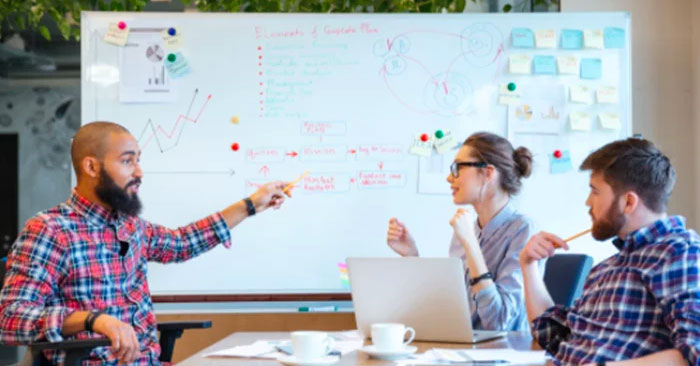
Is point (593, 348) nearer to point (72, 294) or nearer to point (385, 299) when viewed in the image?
point (385, 299)

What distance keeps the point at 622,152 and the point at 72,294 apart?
146 cm

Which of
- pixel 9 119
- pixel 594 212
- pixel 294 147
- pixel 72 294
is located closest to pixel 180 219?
pixel 294 147

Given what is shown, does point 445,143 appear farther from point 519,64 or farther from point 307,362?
point 307,362

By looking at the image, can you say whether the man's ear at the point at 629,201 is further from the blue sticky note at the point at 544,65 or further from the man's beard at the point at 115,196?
the blue sticky note at the point at 544,65

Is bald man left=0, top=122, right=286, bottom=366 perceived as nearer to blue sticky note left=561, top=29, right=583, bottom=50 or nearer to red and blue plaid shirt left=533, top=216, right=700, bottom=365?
red and blue plaid shirt left=533, top=216, right=700, bottom=365

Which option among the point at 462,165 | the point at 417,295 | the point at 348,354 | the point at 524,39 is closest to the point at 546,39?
the point at 524,39

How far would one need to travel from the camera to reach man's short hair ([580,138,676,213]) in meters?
1.77

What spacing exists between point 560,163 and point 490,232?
1.07 metres

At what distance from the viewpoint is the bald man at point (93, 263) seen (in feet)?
7.28

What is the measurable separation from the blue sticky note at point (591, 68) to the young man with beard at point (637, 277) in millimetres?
1955

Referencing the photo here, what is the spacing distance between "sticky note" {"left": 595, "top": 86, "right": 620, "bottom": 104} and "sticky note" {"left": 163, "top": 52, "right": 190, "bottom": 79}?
170cm

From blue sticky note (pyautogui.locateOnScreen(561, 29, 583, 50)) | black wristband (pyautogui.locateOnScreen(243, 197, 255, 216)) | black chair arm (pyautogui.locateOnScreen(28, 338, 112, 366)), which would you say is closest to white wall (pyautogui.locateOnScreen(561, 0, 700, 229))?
blue sticky note (pyautogui.locateOnScreen(561, 29, 583, 50))

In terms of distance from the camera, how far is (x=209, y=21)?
3.73 meters

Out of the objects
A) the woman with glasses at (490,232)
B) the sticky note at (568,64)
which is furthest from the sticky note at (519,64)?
the woman with glasses at (490,232)
